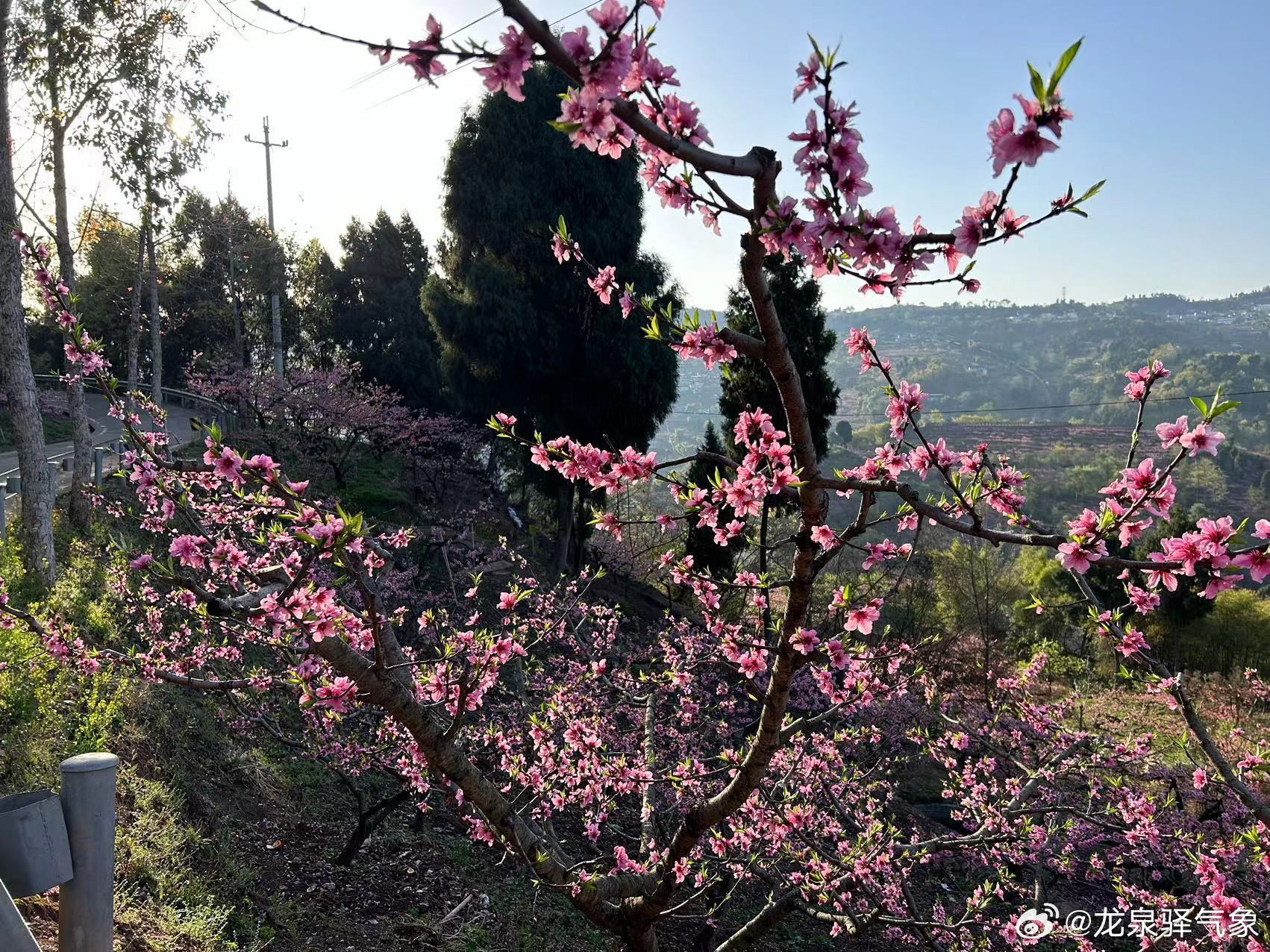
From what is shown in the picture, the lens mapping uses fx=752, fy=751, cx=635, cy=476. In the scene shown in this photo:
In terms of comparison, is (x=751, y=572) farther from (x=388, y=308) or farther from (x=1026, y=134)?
(x=388, y=308)

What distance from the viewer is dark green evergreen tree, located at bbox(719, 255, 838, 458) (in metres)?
11.1

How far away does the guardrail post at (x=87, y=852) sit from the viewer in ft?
5.26

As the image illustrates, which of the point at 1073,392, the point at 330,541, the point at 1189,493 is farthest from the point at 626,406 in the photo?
the point at 1073,392

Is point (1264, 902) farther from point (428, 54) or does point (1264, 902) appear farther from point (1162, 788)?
point (428, 54)

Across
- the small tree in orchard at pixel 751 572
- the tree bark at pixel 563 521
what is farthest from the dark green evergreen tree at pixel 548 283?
the small tree in orchard at pixel 751 572

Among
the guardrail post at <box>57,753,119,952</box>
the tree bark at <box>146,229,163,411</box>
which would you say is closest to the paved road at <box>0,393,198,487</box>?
the tree bark at <box>146,229,163,411</box>

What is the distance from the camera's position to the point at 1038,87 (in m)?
1.24

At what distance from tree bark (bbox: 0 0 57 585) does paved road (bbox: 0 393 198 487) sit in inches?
130

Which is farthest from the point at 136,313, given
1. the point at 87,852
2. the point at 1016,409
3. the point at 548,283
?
the point at 1016,409

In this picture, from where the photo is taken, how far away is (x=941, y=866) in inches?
355

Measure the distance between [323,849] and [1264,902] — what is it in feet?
21.5

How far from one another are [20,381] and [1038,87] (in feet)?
31.6

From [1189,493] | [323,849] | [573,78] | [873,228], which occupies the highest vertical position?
[573,78]

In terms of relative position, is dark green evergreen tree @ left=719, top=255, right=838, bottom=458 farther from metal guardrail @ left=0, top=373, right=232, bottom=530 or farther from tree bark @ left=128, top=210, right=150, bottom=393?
tree bark @ left=128, top=210, right=150, bottom=393
